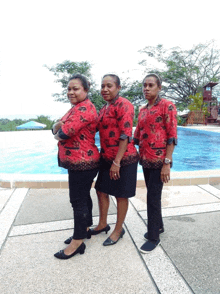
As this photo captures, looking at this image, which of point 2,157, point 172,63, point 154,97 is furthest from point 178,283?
point 172,63

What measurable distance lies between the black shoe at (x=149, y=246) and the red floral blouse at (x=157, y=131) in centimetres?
74

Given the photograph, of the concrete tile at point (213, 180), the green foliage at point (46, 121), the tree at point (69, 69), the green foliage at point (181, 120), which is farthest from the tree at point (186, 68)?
the concrete tile at point (213, 180)

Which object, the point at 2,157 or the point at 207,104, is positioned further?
the point at 207,104

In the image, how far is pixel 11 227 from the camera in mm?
2727

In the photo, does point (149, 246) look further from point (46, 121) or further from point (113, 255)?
point (46, 121)

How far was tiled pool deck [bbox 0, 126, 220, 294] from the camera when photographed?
1786 mm

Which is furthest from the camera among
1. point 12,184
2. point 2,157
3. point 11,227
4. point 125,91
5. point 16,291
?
point 125,91

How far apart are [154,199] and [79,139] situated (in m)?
0.92

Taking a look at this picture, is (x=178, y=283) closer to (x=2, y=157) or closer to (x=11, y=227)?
(x=11, y=227)

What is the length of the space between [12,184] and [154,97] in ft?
9.87

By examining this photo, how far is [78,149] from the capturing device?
82.0 inches

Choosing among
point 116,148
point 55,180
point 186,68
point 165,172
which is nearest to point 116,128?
point 116,148

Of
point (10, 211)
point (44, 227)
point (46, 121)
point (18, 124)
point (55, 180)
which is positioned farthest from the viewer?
point (18, 124)

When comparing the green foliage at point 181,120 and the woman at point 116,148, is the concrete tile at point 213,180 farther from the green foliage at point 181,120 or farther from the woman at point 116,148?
the green foliage at point 181,120
